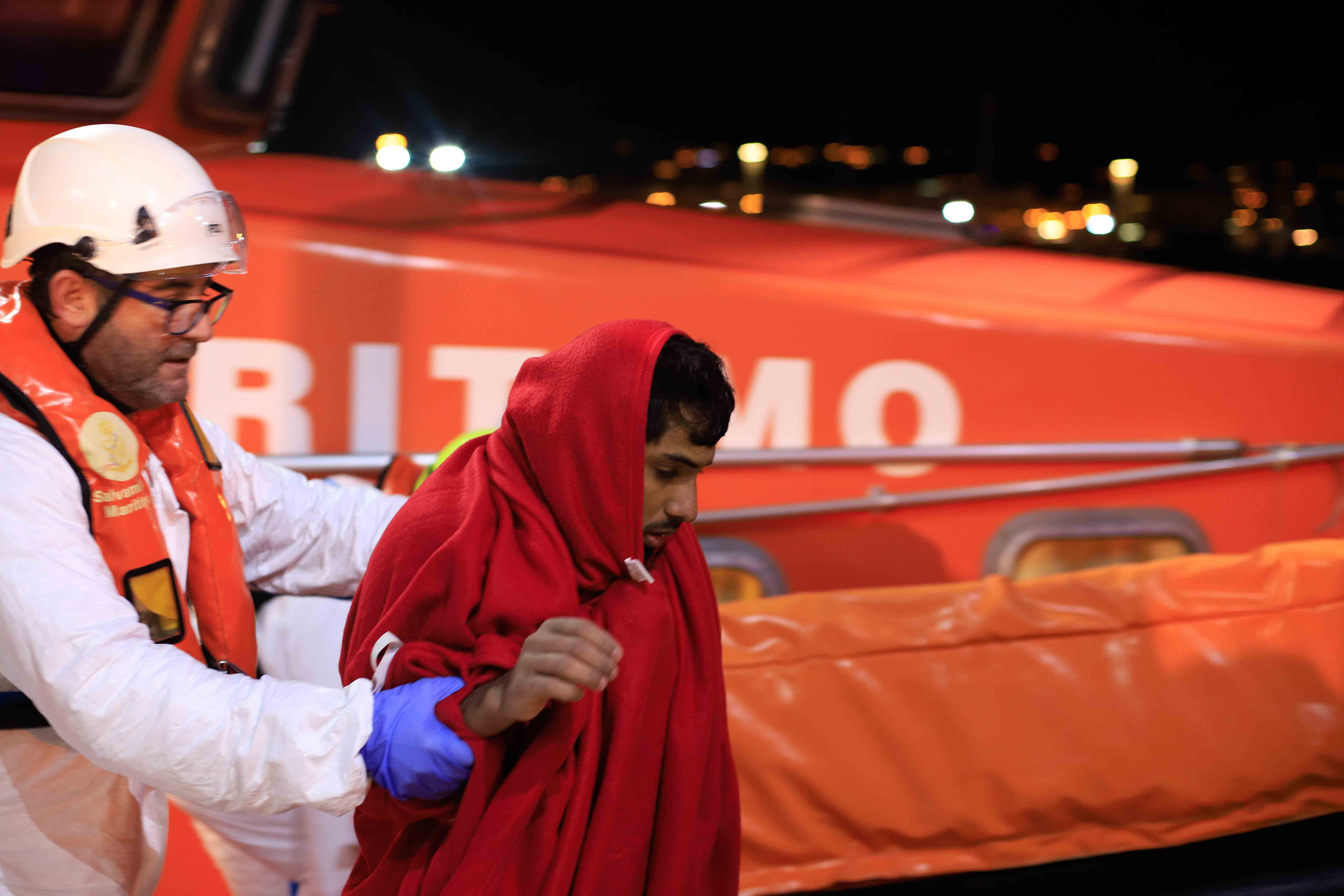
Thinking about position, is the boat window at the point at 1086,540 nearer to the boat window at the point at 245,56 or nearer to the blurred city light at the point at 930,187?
the boat window at the point at 245,56

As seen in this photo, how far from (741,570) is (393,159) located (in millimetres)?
1135

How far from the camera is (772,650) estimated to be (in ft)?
5.59

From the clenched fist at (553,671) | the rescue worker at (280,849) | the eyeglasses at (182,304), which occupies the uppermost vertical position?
the eyeglasses at (182,304)

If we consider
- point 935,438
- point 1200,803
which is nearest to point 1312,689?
point 1200,803

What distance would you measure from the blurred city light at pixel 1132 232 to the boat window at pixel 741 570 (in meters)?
5.02

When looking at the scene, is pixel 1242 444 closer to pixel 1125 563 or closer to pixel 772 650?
pixel 1125 563

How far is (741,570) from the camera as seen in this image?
2.14 metres

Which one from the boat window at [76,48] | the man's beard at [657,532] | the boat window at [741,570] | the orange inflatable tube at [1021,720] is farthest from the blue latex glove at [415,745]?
the boat window at [76,48]

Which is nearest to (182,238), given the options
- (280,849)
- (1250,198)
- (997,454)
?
(280,849)

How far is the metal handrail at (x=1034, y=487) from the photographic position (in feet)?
7.06

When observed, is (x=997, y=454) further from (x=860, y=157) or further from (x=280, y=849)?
(x=860, y=157)

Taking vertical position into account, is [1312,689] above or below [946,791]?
above

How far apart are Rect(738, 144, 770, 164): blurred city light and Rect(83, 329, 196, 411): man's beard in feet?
13.4

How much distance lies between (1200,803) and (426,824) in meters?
1.28
